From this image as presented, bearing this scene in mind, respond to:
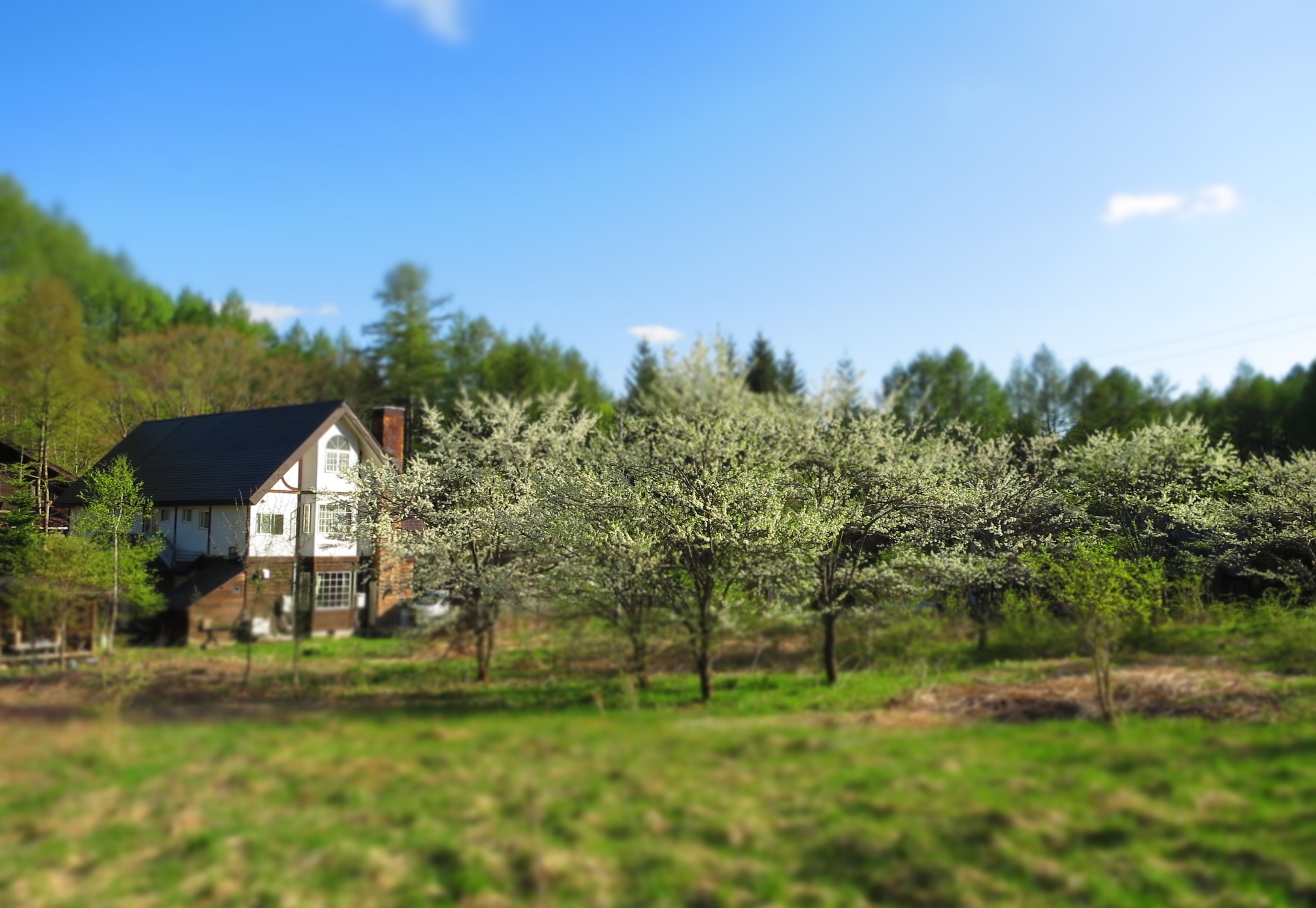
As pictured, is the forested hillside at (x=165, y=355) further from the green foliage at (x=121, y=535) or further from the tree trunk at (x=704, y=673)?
the tree trunk at (x=704, y=673)

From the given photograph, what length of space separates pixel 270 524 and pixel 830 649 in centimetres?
2225

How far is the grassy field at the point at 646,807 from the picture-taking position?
29.6 ft

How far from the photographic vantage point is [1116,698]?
49.7ft

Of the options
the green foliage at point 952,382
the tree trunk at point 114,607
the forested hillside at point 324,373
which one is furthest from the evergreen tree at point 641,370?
the tree trunk at point 114,607

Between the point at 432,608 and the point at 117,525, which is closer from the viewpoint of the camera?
the point at 117,525

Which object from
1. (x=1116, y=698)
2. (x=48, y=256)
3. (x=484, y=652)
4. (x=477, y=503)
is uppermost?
(x=48, y=256)

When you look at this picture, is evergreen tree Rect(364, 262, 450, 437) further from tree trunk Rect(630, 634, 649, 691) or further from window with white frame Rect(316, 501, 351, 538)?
tree trunk Rect(630, 634, 649, 691)

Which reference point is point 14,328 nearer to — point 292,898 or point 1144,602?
point 292,898

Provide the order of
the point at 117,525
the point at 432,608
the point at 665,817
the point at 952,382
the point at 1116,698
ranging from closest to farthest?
the point at 665,817 → the point at 1116,698 → the point at 117,525 → the point at 432,608 → the point at 952,382

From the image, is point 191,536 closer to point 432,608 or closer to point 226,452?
point 226,452

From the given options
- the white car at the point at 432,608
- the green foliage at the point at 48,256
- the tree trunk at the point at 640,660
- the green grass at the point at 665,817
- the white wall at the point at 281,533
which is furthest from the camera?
the white wall at the point at 281,533

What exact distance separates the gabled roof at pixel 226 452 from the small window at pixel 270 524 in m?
0.99

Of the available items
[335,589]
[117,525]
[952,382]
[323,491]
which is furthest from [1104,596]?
[952,382]

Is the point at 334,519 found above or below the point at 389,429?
below
